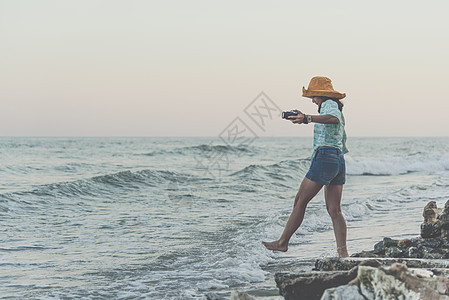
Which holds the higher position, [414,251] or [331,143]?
[331,143]

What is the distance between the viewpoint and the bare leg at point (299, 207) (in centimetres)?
491

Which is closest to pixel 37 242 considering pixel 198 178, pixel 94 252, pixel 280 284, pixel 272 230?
pixel 94 252

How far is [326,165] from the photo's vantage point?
482 cm

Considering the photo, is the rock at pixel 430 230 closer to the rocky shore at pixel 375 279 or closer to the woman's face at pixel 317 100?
the rocky shore at pixel 375 279

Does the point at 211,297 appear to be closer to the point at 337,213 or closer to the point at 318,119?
the point at 337,213

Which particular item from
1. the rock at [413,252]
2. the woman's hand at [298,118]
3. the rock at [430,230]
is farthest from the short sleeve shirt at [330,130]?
the rock at [430,230]

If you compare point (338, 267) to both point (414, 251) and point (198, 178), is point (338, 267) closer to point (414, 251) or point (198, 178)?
point (414, 251)

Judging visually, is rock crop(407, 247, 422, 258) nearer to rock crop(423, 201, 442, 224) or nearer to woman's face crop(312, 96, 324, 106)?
rock crop(423, 201, 442, 224)

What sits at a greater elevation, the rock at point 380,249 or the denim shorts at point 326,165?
the denim shorts at point 326,165

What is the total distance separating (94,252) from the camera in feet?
21.5

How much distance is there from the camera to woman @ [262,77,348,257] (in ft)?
15.8

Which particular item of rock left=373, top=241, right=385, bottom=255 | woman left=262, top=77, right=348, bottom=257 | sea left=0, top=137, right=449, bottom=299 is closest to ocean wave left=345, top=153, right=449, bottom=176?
sea left=0, top=137, right=449, bottom=299

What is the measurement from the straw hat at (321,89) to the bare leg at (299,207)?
2.72ft

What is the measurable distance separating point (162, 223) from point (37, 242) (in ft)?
7.40
